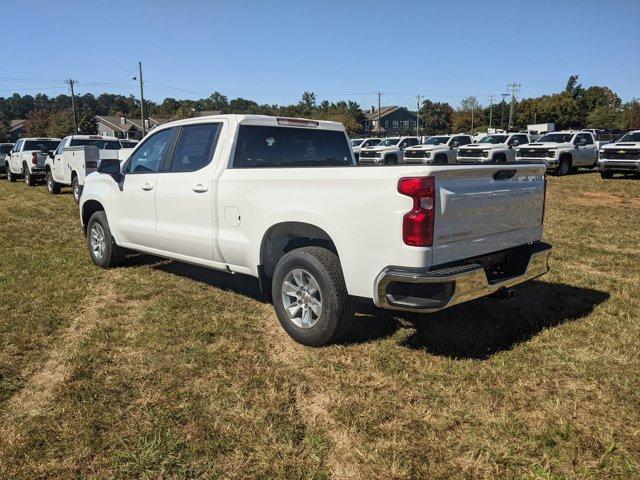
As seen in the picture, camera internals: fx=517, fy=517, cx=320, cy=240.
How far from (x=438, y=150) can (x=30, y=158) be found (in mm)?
17152

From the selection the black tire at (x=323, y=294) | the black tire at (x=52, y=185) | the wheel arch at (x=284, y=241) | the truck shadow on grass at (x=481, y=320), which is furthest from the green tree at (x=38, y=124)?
the black tire at (x=323, y=294)

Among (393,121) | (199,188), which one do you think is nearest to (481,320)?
(199,188)

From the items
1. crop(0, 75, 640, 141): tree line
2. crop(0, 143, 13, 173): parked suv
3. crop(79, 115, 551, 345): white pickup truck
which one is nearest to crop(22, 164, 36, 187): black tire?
crop(0, 143, 13, 173): parked suv

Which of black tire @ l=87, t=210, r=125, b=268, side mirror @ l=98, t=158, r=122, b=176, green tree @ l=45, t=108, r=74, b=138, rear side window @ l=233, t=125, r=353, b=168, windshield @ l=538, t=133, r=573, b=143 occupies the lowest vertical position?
black tire @ l=87, t=210, r=125, b=268

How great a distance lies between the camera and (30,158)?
1886cm

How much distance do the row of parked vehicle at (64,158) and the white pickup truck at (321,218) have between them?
7.19m

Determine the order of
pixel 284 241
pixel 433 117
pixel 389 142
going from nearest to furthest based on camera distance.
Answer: pixel 284 241 < pixel 389 142 < pixel 433 117

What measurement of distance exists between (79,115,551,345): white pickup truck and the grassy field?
1.71ft

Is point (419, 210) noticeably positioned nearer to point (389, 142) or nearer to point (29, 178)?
point (29, 178)

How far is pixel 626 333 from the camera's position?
445cm

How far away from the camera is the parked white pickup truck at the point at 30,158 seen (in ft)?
61.2

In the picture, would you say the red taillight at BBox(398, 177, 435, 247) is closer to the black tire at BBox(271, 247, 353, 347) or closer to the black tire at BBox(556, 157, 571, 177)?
the black tire at BBox(271, 247, 353, 347)

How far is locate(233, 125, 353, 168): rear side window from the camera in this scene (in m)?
5.02

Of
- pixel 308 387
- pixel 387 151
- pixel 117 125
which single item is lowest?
pixel 308 387
